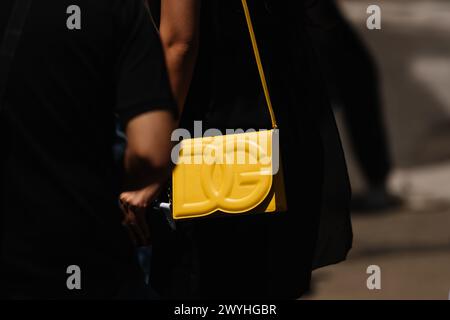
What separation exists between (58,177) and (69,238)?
0.44 ft

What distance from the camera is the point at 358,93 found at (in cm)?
865

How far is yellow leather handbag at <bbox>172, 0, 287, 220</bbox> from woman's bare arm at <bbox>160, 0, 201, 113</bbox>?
0.13 metres

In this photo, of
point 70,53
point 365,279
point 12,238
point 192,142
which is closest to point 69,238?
point 12,238

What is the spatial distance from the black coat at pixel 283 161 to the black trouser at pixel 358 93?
433 centimetres

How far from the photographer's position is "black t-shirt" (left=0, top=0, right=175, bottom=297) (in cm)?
283

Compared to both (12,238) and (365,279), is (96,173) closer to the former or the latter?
(12,238)

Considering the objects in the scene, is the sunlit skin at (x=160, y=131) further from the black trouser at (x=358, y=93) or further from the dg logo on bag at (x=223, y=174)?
the black trouser at (x=358, y=93)

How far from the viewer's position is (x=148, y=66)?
2.88m

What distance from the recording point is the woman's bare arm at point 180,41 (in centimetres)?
333

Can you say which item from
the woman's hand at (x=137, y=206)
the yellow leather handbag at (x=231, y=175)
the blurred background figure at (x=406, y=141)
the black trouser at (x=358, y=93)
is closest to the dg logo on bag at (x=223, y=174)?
the yellow leather handbag at (x=231, y=175)

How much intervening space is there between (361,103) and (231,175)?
17.6 feet

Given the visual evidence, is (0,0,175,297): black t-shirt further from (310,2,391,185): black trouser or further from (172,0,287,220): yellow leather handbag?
(310,2,391,185): black trouser

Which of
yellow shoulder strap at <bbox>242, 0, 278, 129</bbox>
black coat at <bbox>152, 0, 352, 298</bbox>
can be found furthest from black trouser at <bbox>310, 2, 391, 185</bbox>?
yellow shoulder strap at <bbox>242, 0, 278, 129</bbox>

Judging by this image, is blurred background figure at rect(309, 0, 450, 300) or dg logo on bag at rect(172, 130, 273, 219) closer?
dg logo on bag at rect(172, 130, 273, 219)
